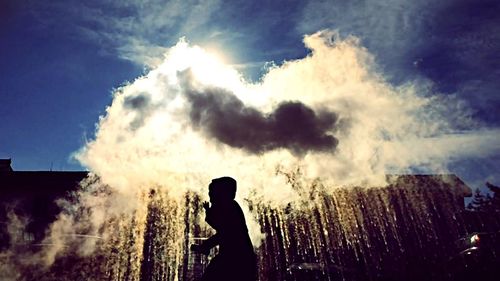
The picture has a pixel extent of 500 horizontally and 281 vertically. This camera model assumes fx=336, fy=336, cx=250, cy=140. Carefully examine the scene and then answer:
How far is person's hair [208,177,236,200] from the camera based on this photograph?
4137mm

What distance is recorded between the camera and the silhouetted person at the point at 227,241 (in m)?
3.74

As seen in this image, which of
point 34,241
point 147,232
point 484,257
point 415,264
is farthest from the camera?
point 147,232

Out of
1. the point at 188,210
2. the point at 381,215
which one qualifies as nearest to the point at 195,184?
the point at 188,210

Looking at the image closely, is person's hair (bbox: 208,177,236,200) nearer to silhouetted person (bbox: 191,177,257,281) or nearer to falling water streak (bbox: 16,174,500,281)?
silhouetted person (bbox: 191,177,257,281)

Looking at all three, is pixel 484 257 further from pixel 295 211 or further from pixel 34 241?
pixel 34 241

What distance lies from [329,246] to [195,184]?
24.9 feet

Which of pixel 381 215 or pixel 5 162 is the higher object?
pixel 5 162

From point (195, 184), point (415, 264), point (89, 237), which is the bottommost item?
point (415, 264)

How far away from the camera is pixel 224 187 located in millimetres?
4160

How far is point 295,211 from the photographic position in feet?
57.3

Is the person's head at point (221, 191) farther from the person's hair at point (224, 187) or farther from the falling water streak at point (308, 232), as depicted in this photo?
the falling water streak at point (308, 232)

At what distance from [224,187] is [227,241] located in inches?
25.5

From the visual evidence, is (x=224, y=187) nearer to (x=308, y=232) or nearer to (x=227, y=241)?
(x=227, y=241)

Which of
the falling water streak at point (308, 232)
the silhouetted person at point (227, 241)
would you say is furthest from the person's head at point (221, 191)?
the falling water streak at point (308, 232)
